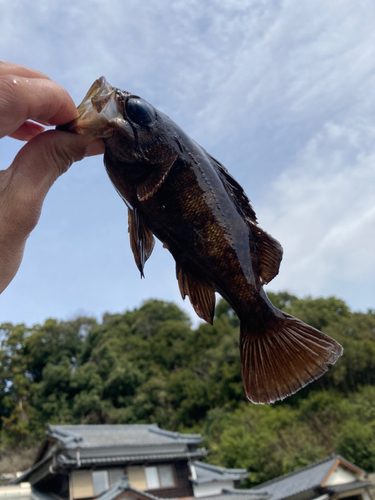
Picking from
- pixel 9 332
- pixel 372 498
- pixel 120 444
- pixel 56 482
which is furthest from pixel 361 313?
pixel 9 332

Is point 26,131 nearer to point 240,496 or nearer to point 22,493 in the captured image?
point 240,496

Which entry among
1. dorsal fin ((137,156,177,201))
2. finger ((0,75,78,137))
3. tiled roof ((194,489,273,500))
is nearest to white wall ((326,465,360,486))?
tiled roof ((194,489,273,500))

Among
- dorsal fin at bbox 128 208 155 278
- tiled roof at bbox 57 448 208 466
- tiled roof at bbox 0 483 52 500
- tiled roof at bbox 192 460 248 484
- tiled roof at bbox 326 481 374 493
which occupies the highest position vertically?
dorsal fin at bbox 128 208 155 278

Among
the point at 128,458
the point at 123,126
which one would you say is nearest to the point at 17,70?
the point at 123,126

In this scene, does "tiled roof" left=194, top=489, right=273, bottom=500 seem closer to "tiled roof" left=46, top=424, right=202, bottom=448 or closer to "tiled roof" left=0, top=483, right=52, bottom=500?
"tiled roof" left=46, top=424, right=202, bottom=448

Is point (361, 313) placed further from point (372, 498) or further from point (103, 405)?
point (103, 405)
